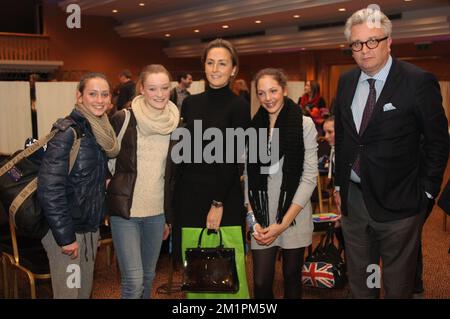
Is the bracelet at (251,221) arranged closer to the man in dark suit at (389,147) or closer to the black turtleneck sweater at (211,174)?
the black turtleneck sweater at (211,174)

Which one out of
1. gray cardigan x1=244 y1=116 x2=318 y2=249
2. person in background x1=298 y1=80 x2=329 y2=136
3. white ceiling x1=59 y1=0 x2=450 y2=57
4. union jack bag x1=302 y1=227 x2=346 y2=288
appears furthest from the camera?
white ceiling x1=59 y1=0 x2=450 y2=57

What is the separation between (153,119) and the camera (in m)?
2.61

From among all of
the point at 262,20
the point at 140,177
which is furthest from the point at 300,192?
the point at 262,20

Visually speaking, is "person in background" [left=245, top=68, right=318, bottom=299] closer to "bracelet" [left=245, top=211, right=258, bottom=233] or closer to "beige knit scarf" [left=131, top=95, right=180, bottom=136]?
"bracelet" [left=245, top=211, right=258, bottom=233]

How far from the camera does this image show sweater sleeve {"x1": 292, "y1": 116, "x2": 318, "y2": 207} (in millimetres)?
2721

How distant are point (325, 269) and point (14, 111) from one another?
398 centimetres

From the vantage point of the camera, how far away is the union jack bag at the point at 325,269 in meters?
3.47

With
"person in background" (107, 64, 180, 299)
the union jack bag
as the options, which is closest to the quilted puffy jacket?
"person in background" (107, 64, 180, 299)

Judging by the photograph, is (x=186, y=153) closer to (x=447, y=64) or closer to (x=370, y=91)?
(x=370, y=91)

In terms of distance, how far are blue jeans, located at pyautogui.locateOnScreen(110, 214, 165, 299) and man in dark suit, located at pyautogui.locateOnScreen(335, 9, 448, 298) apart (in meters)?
1.04

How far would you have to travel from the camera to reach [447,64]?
1281cm

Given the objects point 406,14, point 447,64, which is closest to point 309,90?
point 406,14

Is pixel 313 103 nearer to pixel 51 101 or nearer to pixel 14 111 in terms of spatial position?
pixel 51 101

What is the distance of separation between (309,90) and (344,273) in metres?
8.10
